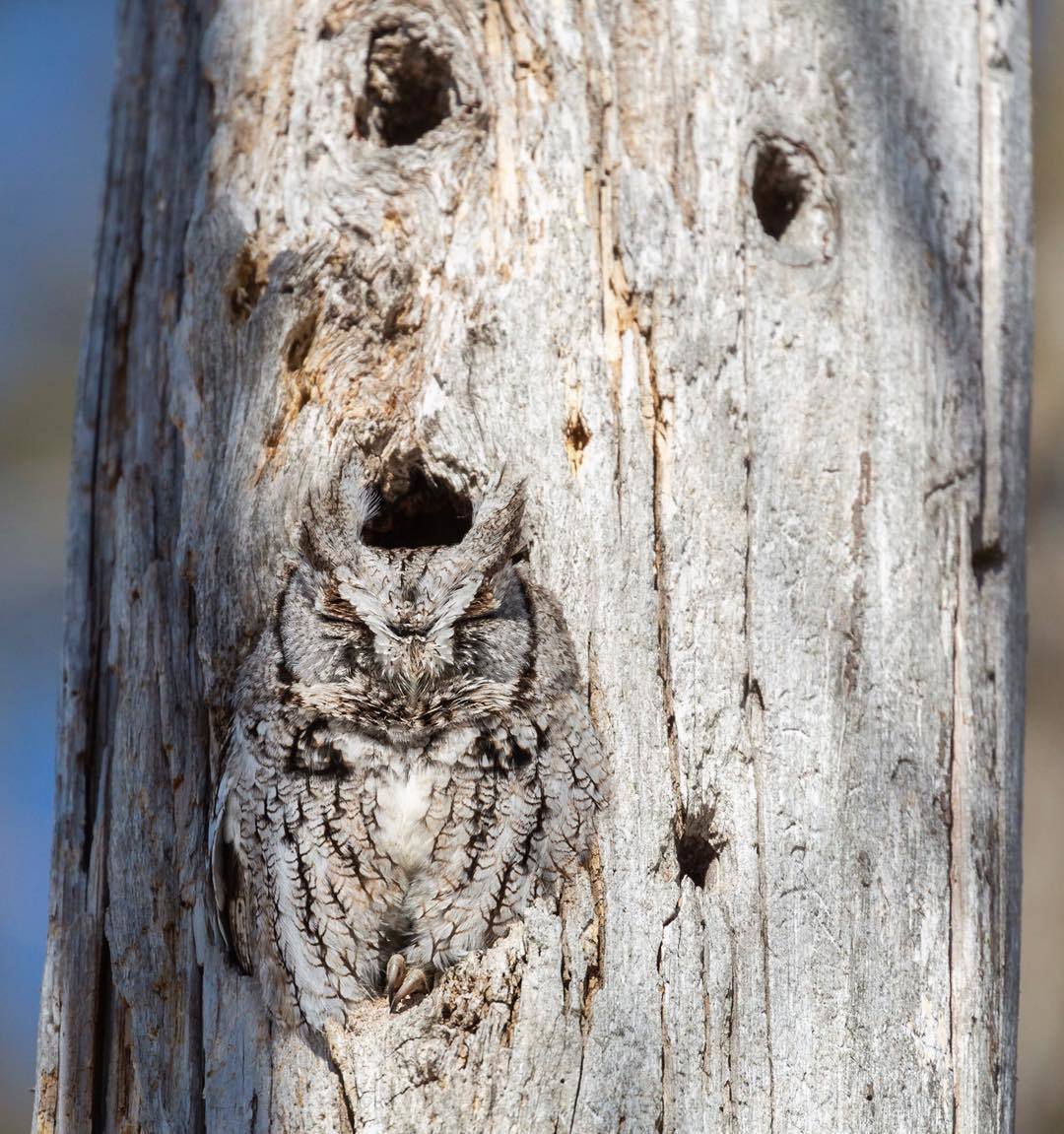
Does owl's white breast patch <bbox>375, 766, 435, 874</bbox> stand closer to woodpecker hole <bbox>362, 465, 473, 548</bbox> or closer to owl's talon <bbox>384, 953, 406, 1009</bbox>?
owl's talon <bbox>384, 953, 406, 1009</bbox>

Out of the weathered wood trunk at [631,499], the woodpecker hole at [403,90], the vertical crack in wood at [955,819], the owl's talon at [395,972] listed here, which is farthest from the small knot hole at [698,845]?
the woodpecker hole at [403,90]

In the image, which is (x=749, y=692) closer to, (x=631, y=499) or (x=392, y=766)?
(x=631, y=499)

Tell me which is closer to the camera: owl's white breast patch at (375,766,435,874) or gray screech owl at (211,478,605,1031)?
gray screech owl at (211,478,605,1031)

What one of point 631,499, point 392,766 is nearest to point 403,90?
point 631,499

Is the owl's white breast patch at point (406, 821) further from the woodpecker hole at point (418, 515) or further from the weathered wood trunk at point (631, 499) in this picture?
the woodpecker hole at point (418, 515)

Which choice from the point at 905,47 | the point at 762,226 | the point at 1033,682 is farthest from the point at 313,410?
the point at 1033,682

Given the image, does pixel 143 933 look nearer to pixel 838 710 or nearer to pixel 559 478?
pixel 559 478

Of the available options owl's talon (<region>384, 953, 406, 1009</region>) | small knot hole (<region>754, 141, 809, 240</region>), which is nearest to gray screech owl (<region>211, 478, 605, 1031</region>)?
owl's talon (<region>384, 953, 406, 1009</region>)
